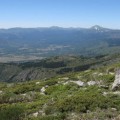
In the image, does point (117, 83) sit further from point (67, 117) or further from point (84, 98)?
point (67, 117)

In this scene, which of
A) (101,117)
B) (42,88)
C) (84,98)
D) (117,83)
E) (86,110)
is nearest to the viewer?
(101,117)

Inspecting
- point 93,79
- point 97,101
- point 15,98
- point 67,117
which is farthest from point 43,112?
point 93,79

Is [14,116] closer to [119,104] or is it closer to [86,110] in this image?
[86,110]

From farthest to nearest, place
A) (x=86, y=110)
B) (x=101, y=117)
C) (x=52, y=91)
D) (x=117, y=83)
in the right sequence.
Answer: (x=52, y=91) < (x=117, y=83) < (x=86, y=110) < (x=101, y=117)

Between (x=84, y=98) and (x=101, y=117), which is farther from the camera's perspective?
(x=84, y=98)

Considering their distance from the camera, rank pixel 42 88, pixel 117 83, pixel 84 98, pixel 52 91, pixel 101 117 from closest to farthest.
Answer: pixel 101 117 < pixel 84 98 < pixel 117 83 < pixel 52 91 < pixel 42 88

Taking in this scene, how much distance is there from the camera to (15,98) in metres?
28.7

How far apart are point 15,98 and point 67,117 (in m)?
10.3

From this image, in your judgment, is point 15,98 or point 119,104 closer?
point 119,104

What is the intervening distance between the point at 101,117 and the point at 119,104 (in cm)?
401

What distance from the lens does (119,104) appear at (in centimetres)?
2214

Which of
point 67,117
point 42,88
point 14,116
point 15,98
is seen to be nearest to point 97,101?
point 67,117

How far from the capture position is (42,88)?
35.0m

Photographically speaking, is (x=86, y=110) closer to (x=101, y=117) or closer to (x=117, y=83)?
(x=101, y=117)
